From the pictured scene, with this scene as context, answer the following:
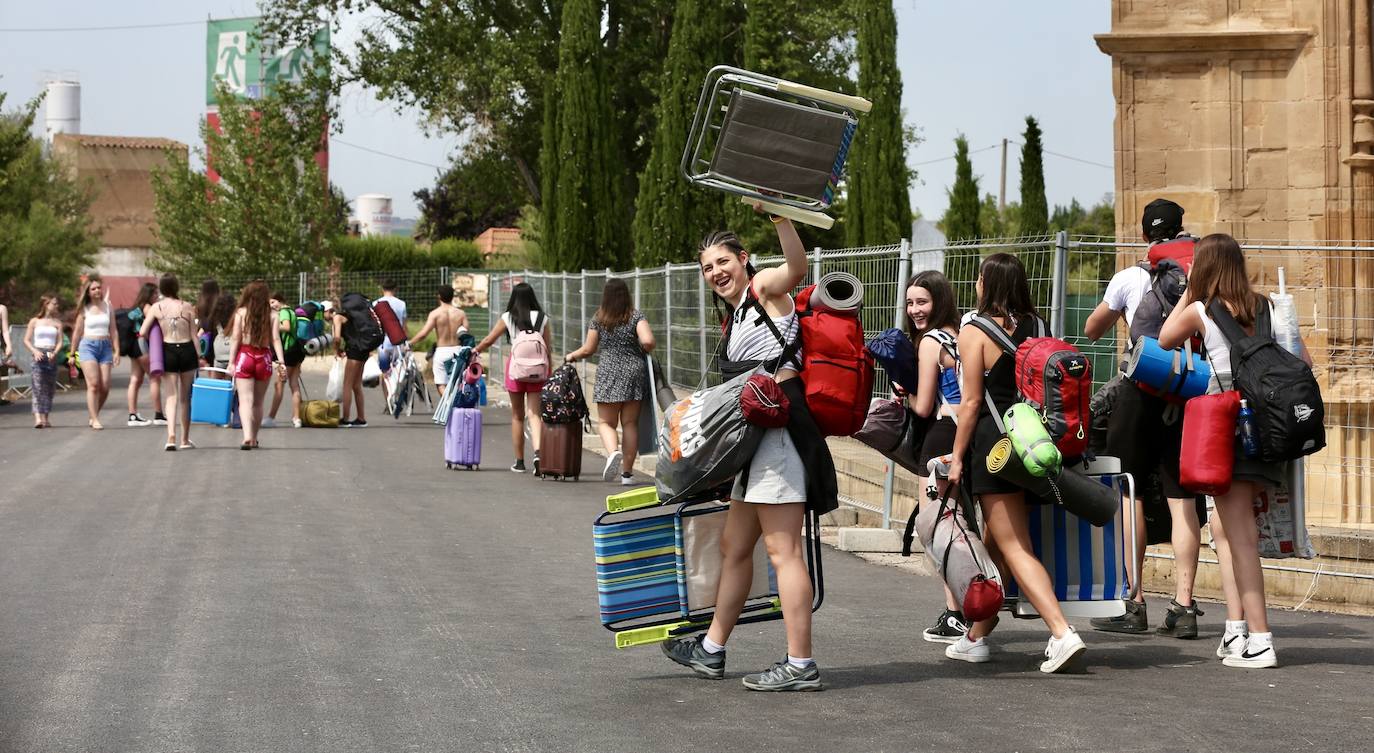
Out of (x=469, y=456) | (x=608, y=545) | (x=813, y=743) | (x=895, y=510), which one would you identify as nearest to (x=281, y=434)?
(x=469, y=456)

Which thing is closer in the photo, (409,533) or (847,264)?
(409,533)

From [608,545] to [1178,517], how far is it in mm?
2823

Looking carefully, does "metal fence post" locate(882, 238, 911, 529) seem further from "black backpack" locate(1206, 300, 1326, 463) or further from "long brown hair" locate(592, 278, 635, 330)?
"black backpack" locate(1206, 300, 1326, 463)

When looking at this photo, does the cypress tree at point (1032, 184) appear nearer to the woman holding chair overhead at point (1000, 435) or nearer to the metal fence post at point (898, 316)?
the metal fence post at point (898, 316)

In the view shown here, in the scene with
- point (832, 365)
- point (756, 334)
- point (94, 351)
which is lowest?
point (832, 365)

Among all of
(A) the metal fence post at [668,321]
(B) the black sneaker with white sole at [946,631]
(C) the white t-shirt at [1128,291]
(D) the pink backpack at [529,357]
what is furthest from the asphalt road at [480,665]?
(A) the metal fence post at [668,321]

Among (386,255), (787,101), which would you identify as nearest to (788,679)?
(787,101)

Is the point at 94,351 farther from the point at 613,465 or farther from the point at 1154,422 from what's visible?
the point at 1154,422

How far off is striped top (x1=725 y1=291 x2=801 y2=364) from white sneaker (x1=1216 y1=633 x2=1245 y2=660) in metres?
2.34

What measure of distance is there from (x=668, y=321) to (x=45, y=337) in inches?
325

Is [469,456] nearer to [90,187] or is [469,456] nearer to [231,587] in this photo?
[231,587]

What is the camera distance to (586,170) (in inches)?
1340

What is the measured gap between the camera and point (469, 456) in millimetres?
15875

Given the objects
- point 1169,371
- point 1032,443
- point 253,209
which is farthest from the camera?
point 253,209
